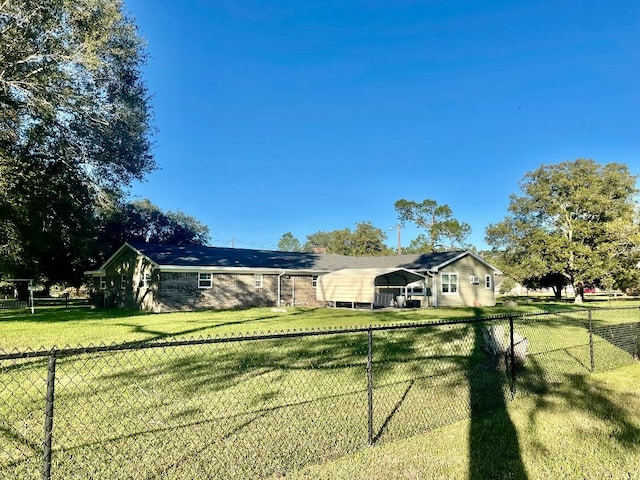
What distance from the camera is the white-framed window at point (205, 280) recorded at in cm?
2317

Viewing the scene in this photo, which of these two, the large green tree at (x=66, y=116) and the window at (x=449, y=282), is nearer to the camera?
the large green tree at (x=66, y=116)

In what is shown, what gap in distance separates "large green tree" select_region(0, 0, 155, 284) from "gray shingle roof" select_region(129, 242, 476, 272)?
438cm

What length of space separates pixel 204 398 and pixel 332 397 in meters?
1.68

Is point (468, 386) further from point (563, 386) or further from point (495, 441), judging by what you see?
A: point (495, 441)

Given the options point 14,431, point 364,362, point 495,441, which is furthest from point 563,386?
point 14,431

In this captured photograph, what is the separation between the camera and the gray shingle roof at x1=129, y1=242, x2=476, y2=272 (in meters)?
23.6

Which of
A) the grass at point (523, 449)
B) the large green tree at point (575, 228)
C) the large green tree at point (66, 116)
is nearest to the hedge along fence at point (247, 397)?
the grass at point (523, 449)

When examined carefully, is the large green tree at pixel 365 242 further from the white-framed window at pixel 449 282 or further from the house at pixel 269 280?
the white-framed window at pixel 449 282

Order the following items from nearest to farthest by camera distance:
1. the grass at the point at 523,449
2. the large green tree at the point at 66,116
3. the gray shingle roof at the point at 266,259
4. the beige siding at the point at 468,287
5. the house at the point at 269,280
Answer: the grass at the point at 523,449 → the large green tree at the point at 66,116 → the house at the point at 269,280 → the gray shingle roof at the point at 266,259 → the beige siding at the point at 468,287

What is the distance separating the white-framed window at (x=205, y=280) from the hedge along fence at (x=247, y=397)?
14.0m

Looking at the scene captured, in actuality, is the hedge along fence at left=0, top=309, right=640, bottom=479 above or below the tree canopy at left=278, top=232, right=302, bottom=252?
below

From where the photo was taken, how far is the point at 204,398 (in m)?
5.81

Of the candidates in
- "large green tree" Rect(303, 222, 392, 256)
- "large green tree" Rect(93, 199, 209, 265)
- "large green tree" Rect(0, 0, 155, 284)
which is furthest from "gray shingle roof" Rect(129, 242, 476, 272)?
"large green tree" Rect(303, 222, 392, 256)

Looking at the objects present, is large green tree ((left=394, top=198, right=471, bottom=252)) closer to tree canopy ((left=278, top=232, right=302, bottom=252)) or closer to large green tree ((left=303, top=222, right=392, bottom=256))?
large green tree ((left=303, top=222, right=392, bottom=256))
